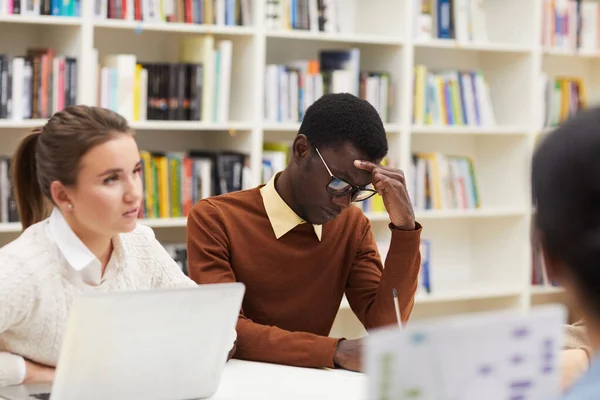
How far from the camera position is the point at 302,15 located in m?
3.89

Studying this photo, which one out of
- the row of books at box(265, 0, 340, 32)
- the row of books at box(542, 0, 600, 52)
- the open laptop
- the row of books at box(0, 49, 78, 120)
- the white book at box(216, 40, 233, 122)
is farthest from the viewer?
the row of books at box(542, 0, 600, 52)

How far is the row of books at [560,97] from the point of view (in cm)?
456

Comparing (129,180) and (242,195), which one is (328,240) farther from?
(129,180)

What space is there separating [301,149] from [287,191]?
0.11 m

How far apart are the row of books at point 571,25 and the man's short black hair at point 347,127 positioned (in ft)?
8.52

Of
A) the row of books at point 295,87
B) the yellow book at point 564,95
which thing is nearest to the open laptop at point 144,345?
the row of books at point 295,87

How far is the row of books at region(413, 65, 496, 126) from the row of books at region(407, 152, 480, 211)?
0.57 feet

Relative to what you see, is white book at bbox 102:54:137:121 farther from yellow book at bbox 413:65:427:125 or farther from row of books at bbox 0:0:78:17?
yellow book at bbox 413:65:427:125

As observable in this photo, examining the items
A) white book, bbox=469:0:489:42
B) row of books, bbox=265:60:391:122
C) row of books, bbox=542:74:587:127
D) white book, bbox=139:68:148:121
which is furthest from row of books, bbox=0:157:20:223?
row of books, bbox=542:74:587:127

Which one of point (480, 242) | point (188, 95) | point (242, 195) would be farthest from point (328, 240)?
point (480, 242)

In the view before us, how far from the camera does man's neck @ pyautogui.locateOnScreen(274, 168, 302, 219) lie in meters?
2.24

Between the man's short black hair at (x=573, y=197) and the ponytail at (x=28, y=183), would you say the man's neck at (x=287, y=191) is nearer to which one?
the ponytail at (x=28, y=183)

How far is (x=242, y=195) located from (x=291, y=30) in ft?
5.65

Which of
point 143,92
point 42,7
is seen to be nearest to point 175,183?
point 143,92
